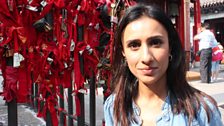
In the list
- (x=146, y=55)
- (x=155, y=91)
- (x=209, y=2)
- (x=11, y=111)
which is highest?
(x=209, y=2)

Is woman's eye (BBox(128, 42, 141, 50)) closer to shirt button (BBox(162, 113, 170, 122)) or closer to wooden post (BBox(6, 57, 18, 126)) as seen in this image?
shirt button (BBox(162, 113, 170, 122))

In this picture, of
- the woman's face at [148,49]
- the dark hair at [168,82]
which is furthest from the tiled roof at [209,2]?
the woman's face at [148,49]

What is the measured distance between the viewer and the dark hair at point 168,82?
128 cm

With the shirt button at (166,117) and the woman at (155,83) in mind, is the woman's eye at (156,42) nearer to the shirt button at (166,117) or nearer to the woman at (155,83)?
the woman at (155,83)

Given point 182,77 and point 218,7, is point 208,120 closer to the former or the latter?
Result: point 182,77

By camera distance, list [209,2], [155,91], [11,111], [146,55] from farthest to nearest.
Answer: [209,2] < [11,111] < [155,91] < [146,55]

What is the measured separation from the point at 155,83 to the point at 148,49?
0.16 meters

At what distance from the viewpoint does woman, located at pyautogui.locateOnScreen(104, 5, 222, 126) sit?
4.10ft

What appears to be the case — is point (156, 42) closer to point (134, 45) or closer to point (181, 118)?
point (134, 45)

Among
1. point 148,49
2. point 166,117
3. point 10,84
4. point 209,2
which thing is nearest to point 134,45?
point 148,49

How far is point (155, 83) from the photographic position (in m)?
1.32

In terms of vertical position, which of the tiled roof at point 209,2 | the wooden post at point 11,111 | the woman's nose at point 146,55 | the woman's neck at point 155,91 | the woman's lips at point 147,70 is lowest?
the wooden post at point 11,111

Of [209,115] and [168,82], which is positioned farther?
[168,82]

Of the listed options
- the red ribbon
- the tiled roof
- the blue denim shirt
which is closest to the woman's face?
the blue denim shirt
